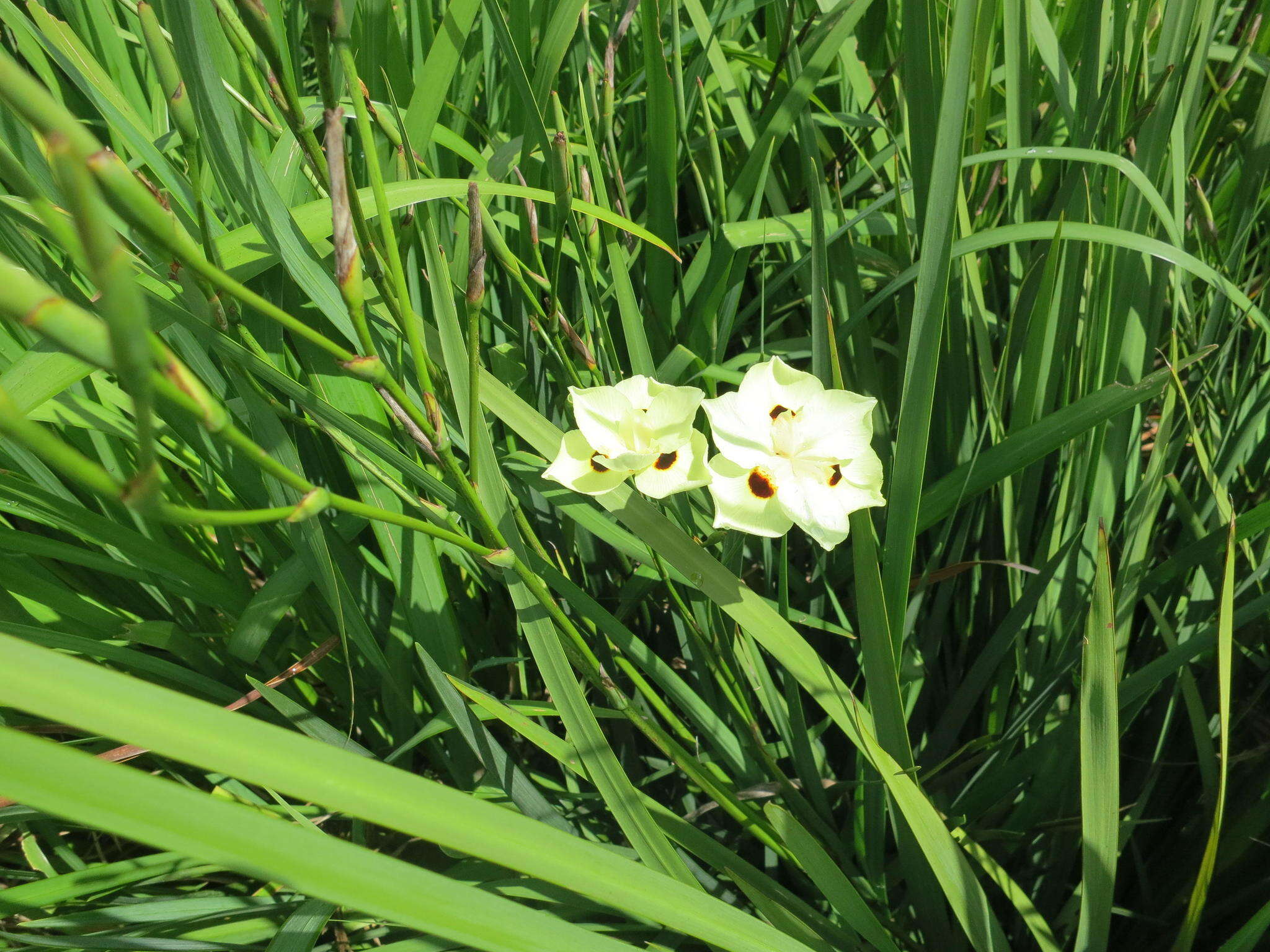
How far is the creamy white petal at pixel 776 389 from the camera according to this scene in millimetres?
639

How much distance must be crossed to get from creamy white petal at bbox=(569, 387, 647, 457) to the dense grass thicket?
0.16 feet

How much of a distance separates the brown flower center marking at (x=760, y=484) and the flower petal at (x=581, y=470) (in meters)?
0.10

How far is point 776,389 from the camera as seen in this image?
25.6 inches

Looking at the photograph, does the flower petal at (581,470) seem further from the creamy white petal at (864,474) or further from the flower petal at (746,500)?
the creamy white petal at (864,474)

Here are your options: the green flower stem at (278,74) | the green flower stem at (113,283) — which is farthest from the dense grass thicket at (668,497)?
the green flower stem at (113,283)

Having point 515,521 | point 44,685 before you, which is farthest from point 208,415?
point 515,521

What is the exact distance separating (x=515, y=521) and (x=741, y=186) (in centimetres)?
58

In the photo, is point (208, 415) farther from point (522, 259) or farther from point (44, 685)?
point (522, 259)

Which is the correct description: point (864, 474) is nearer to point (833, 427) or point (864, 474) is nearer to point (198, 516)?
point (833, 427)

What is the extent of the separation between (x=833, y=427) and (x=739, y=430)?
0.09 metres

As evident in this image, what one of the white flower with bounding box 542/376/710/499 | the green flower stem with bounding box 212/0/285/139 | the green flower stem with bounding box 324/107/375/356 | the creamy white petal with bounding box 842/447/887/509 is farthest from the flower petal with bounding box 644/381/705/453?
the green flower stem with bounding box 212/0/285/139

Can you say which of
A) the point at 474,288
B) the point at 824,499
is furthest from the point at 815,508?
the point at 474,288

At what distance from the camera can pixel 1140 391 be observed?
68cm

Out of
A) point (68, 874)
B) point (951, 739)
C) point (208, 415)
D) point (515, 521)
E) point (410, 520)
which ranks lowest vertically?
point (951, 739)
